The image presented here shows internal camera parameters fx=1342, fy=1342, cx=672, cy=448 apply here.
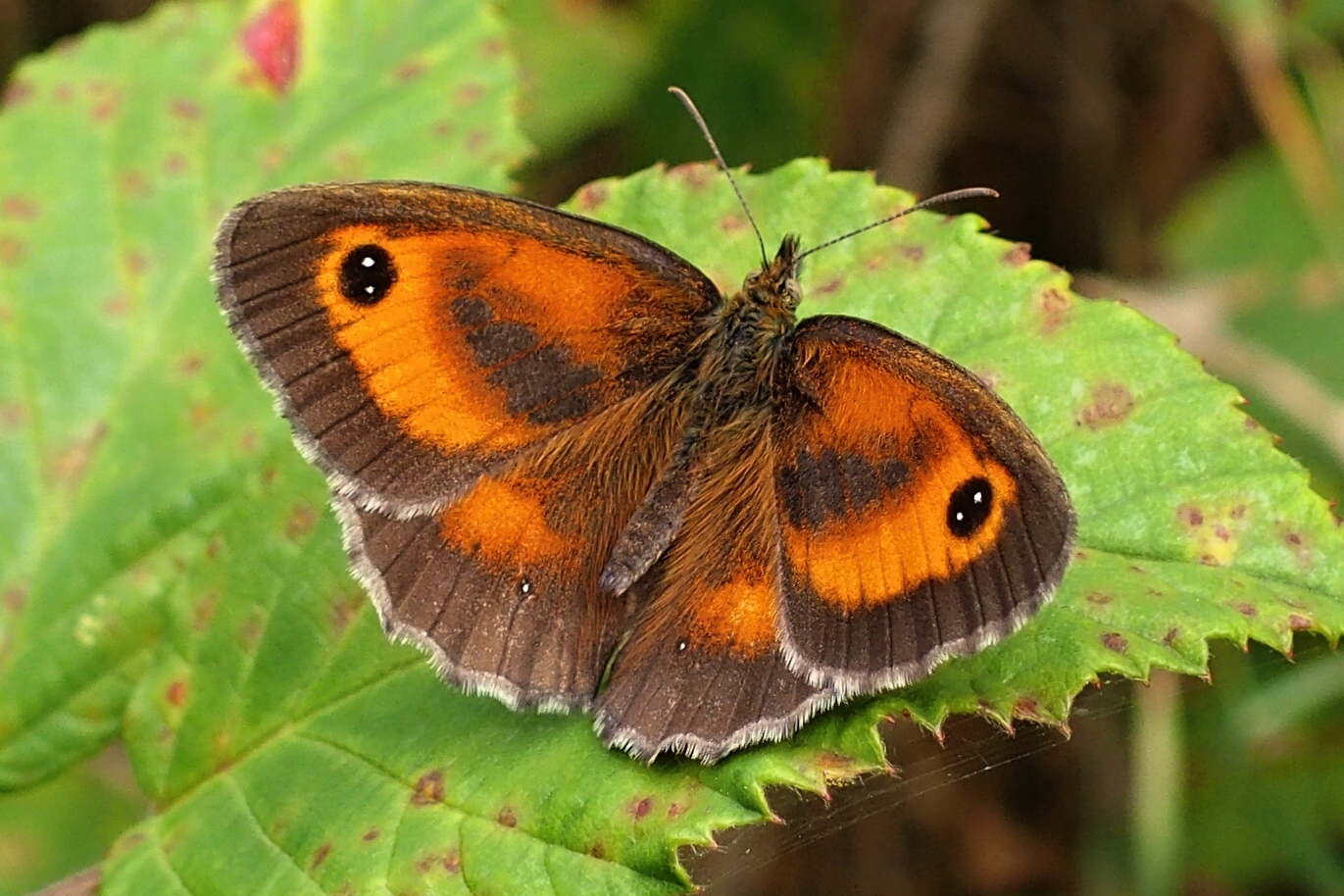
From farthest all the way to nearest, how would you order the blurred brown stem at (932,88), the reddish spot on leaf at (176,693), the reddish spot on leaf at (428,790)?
1. the blurred brown stem at (932,88)
2. the reddish spot on leaf at (176,693)
3. the reddish spot on leaf at (428,790)

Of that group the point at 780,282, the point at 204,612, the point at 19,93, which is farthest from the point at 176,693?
the point at 19,93

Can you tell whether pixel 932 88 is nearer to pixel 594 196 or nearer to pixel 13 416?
pixel 594 196

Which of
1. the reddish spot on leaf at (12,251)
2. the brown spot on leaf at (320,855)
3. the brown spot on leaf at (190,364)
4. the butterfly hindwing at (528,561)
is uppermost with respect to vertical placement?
the reddish spot on leaf at (12,251)

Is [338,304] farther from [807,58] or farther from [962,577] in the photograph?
[807,58]

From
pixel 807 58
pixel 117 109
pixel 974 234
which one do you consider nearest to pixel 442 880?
pixel 974 234

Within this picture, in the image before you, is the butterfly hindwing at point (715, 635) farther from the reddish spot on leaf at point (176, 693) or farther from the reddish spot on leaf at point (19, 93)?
the reddish spot on leaf at point (19, 93)

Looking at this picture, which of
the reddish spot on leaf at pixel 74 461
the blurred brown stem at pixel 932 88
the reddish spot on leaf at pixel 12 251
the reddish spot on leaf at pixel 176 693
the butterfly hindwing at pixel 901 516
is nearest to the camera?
the butterfly hindwing at pixel 901 516

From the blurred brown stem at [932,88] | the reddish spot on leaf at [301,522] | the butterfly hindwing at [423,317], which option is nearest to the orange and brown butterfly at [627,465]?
the butterfly hindwing at [423,317]
